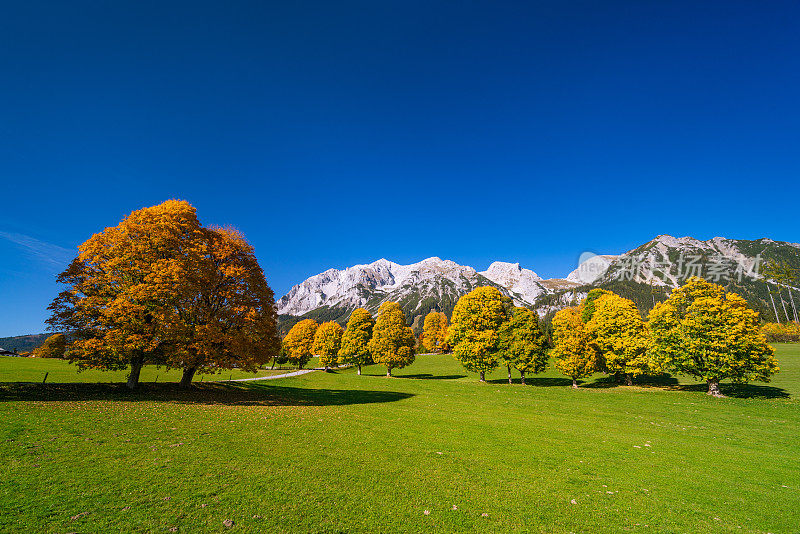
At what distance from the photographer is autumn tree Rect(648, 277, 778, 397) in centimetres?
3116

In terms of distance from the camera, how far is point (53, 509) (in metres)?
7.49

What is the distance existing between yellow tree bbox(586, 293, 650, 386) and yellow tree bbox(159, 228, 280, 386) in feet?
139

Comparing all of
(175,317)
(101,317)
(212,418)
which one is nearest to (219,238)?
(175,317)

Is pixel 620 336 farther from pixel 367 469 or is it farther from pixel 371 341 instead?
pixel 367 469

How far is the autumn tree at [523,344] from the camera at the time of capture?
43.6 meters

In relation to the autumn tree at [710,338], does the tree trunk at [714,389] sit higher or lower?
lower

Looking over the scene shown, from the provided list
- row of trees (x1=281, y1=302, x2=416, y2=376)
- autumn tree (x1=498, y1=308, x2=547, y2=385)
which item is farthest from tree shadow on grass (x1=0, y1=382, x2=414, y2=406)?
row of trees (x1=281, y1=302, x2=416, y2=376)

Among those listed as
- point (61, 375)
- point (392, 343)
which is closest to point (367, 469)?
point (61, 375)

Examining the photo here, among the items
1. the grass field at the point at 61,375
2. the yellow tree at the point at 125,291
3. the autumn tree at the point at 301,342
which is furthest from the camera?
the autumn tree at the point at 301,342

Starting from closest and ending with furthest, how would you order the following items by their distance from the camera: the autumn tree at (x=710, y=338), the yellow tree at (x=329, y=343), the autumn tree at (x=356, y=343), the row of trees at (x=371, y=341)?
the autumn tree at (x=710, y=338)
the row of trees at (x=371, y=341)
the autumn tree at (x=356, y=343)
the yellow tree at (x=329, y=343)

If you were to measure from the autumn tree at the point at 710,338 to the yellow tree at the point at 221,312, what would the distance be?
40.7m

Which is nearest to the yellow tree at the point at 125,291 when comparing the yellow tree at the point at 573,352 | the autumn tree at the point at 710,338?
the yellow tree at the point at 573,352

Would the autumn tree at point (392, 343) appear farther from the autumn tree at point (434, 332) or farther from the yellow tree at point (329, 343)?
the autumn tree at point (434, 332)

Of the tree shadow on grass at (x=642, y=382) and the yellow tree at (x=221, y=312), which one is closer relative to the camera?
the yellow tree at (x=221, y=312)
